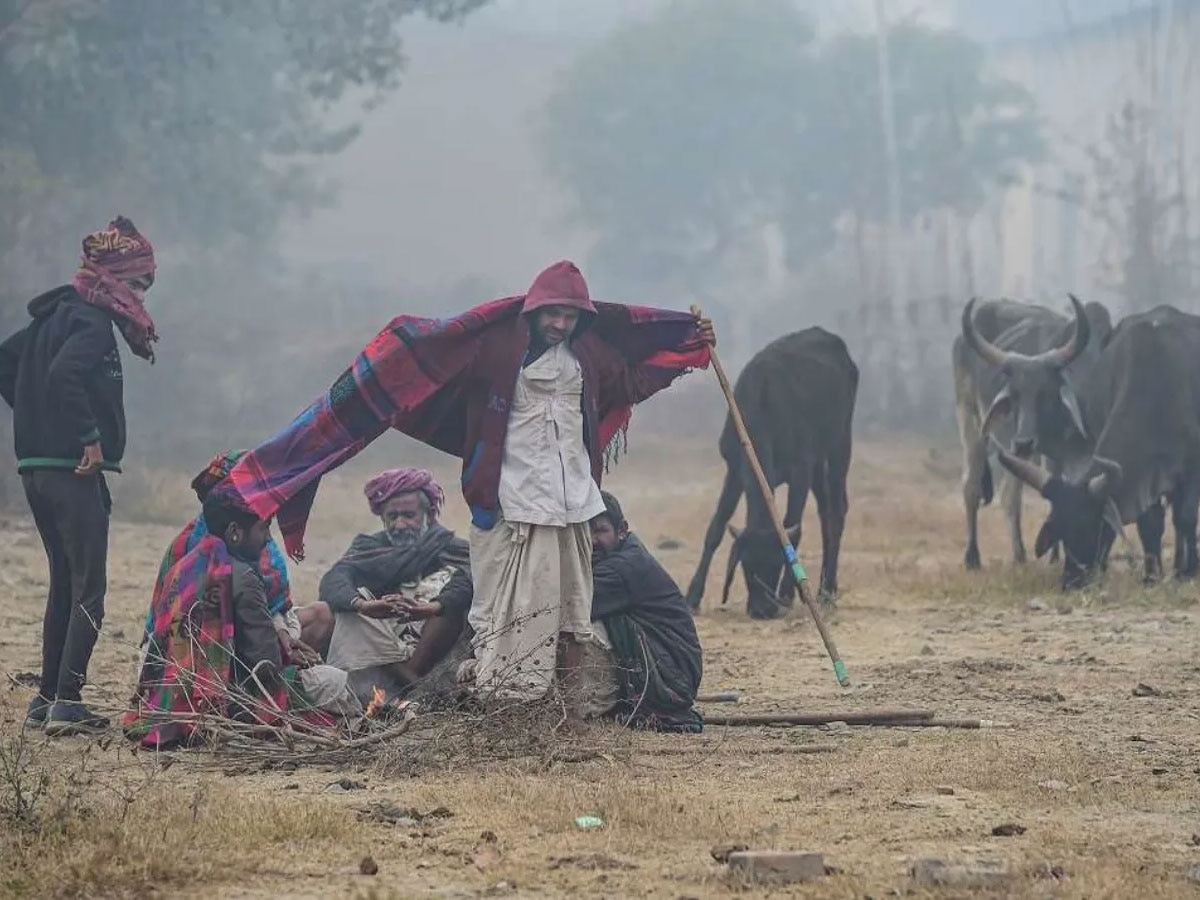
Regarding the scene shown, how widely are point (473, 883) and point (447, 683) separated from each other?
8.48 ft

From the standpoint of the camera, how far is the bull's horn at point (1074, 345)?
1277cm

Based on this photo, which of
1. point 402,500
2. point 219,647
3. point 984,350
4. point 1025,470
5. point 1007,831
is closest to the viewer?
point 1007,831

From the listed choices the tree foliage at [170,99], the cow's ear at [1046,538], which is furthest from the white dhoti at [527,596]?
the tree foliage at [170,99]

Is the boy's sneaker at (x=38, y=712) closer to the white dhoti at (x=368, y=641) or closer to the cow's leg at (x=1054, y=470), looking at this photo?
the white dhoti at (x=368, y=641)

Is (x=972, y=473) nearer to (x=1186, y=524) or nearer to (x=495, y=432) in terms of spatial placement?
(x=1186, y=524)

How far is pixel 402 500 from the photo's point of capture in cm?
734

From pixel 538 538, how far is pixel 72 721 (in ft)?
6.00

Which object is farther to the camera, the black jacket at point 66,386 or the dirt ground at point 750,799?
the black jacket at point 66,386

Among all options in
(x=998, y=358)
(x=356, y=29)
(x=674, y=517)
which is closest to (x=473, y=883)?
(x=998, y=358)

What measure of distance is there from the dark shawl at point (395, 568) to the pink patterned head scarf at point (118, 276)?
3.63 ft

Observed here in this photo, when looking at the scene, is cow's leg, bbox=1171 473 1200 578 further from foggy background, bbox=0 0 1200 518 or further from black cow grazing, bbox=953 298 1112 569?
foggy background, bbox=0 0 1200 518

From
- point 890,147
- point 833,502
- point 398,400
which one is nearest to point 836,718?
point 398,400

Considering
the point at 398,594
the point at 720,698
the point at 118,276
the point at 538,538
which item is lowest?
the point at 720,698

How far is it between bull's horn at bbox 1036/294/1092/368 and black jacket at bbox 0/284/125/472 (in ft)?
25.0
